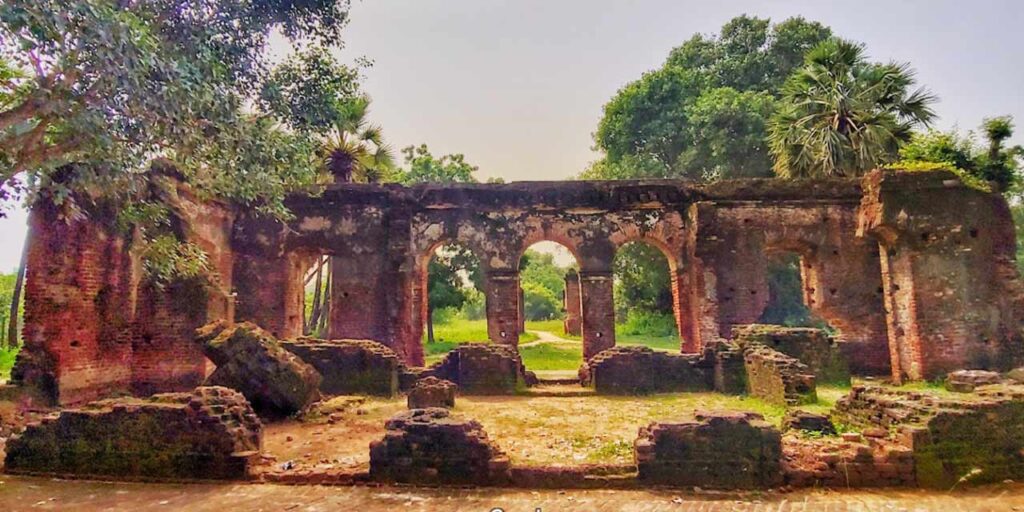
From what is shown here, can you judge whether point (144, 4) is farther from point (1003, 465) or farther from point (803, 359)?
point (803, 359)

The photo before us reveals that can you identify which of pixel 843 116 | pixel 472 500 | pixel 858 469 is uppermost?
pixel 843 116

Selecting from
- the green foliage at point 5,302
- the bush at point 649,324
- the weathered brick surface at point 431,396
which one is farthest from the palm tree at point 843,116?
the green foliage at point 5,302

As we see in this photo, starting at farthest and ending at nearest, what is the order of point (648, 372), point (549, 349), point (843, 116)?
point (549, 349) → point (843, 116) → point (648, 372)

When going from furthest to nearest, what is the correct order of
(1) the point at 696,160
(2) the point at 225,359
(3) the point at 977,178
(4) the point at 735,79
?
(4) the point at 735,79 < (1) the point at 696,160 < (3) the point at 977,178 < (2) the point at 225,359

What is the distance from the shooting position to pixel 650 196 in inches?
585

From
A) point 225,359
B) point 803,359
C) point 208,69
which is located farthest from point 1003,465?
point 225,359

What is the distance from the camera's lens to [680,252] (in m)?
14.9

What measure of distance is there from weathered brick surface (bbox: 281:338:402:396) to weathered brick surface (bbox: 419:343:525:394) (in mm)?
868

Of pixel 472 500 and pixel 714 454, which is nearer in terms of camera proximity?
pixel 472 500

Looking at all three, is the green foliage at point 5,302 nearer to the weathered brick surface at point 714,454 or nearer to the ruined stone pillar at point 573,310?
the ruined stone pillar at point 573,310

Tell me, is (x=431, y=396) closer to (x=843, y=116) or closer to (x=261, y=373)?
(x=261, y=373)

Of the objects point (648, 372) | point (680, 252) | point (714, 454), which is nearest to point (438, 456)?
point (714, 454)

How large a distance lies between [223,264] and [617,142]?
58.5ft

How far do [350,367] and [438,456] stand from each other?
236 inches
